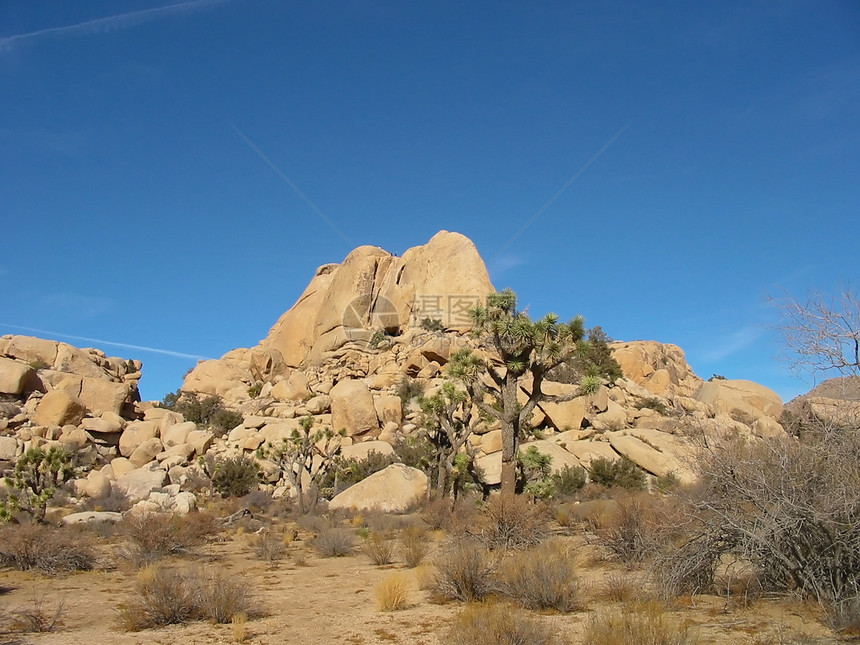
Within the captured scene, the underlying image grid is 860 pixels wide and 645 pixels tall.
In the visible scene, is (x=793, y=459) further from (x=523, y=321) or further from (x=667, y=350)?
(x=667, y=350)

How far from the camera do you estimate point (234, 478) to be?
27359 mm

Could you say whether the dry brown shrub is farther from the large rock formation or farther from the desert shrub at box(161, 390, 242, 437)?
the large rock formation

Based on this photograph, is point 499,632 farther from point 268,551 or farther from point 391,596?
point 268,551

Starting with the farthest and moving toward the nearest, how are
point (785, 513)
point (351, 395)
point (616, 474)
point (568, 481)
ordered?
point (351, 395) < point (616, 474) < point (568, 481) < point (785, 513)

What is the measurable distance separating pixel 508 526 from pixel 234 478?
58.5 ft

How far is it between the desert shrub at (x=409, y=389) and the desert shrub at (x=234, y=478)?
Result: 10837mm

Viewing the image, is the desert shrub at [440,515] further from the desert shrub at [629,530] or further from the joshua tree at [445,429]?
the desert shrub at [629,530]

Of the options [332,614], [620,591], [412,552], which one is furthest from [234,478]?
[620,591]

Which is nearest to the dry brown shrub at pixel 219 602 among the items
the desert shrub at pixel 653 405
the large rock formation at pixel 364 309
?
the desert shrub at pixel 653 405

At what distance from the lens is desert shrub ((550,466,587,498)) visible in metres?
23.9

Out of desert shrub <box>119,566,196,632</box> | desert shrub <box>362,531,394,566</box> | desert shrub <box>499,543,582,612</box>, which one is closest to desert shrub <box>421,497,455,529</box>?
desert shrub <box>362,531,394,566</box>

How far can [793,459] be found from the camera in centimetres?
684

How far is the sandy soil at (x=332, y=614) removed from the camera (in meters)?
6.65

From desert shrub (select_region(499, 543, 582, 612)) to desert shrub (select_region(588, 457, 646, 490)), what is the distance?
16.5m
